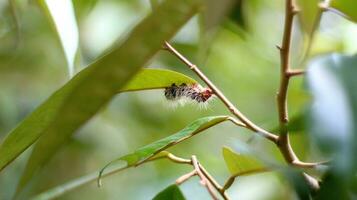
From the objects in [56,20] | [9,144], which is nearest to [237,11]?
[56,20]

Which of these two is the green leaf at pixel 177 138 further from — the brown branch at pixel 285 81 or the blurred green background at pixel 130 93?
the blurred green background at pixel 130 93

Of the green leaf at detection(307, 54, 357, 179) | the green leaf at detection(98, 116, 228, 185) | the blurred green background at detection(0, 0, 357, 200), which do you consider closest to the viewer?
the green leaf at detection(307, 54, 357, 179)

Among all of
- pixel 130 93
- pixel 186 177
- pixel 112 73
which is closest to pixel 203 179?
pixel 186 177

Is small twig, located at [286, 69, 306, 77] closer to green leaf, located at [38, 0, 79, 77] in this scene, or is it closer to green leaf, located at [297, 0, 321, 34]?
green leaf, located at [297, 0, 321, 34]

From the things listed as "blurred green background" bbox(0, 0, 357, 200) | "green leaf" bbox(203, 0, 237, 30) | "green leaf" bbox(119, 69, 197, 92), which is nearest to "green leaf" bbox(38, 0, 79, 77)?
"green leaf" bbox(119, 69, 197, 92)

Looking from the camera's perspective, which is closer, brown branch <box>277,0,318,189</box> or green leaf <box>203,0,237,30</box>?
green leaf <box>203,0,237,30</box>
